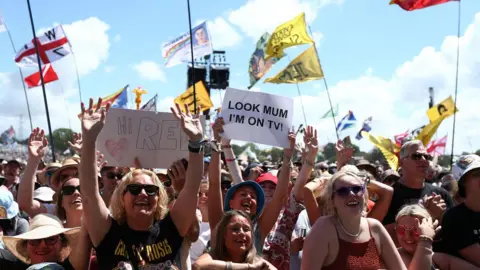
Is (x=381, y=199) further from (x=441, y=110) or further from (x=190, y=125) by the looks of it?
(x=441, y=110)

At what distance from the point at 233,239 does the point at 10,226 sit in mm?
1672

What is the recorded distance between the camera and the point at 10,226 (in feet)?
13.3

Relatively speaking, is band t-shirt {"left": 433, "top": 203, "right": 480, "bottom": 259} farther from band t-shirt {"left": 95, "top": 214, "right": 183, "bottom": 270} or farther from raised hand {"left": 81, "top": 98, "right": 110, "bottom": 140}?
raised hand {"left": 81, "top": 98, "right": 110, "bottom": 140}

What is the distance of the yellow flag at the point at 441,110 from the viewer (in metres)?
14.5

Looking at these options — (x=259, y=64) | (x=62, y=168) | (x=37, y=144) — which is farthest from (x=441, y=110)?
(x=37, y=144)

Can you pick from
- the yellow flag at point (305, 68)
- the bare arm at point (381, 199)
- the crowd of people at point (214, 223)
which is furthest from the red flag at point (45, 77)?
the bare arm at point (381, 199)

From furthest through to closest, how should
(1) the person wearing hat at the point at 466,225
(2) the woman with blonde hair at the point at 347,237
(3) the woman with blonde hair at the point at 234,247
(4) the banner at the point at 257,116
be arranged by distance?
(4) the banner at the point at 257,116 → (1) the person wearing hat at the point at 466,225 → (3) the woman with blonde hair at the point at 234,247 → (2) the woman with blonde hair at the point at 347,237

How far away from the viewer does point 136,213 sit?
126 inches

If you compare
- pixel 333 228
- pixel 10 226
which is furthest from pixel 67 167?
pixel 333 228

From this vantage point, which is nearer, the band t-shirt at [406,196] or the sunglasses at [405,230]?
the sunglasses at [405,230]

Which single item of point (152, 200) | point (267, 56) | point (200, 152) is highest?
point (267, 56)

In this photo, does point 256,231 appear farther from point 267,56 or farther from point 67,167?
point 267,56

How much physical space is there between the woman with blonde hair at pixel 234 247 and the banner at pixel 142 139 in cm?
95

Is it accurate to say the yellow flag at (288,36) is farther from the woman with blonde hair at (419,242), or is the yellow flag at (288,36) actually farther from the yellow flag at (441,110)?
the woman with blonde hair at (419,242)
